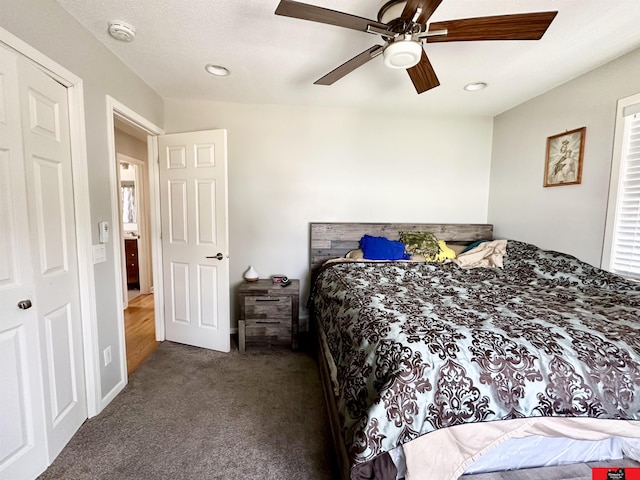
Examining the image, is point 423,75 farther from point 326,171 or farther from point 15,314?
point 15,314

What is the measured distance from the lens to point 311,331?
10.0 feet

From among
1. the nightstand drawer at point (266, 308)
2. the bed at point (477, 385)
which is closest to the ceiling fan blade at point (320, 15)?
the bed at point (477, 385)

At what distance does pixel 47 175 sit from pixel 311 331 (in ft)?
8.01

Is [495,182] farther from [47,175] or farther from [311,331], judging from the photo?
[47,175]

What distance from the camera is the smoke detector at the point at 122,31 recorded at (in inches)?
65.2

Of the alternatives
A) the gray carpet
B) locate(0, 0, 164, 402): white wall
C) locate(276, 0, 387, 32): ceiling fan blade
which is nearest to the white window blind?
locate(276, 0, 387, 32): ceiling fan blade

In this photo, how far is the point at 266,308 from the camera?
8.83 ft

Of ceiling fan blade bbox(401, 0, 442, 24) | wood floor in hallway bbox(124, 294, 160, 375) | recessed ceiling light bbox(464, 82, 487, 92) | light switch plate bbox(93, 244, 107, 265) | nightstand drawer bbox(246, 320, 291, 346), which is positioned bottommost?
wood floor in hallway bbox(124, 294, 160, 375)

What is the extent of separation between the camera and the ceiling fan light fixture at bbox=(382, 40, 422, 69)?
1.37 m

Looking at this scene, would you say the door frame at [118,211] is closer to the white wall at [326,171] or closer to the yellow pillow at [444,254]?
the white wall at [326,171]

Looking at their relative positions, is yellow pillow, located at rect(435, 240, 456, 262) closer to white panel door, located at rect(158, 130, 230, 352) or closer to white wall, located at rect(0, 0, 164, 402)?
white panel door, located at rect(158, 130, 230, 352)

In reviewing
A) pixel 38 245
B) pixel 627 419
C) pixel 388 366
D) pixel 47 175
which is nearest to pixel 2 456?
pixel 38 245

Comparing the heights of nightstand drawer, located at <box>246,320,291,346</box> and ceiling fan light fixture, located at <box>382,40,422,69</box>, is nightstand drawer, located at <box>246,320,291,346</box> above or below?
below

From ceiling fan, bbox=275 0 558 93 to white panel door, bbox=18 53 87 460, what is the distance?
1.27 metres
